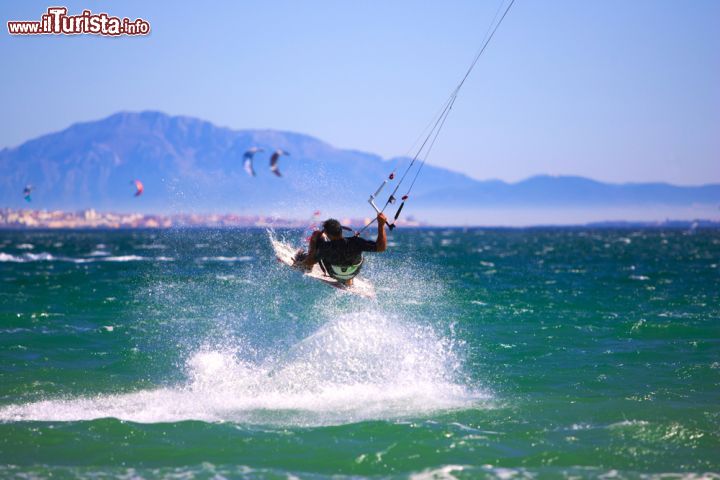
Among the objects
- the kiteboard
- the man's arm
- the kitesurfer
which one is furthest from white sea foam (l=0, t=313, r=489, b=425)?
the man's arm

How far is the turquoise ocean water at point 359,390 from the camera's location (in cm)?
1093

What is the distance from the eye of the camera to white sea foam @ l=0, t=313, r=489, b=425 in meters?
12.9

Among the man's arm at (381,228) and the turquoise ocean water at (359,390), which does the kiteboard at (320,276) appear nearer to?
the turquoise ocean water at (359,390)

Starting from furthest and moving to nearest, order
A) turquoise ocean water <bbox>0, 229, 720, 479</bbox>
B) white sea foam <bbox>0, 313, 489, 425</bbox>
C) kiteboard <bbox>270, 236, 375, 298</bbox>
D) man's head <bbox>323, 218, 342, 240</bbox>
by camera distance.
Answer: kiteboard <bbox>270, 236, 375, 298</bbox>
man's head <bbox>323, 218, 342, 240</bbox>
white sea foam <bbox>0, 313, 489, 425</bbox>
turquoise ocean water <bbox>0, 229, 720, 479</bbox>

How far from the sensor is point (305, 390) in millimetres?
14242

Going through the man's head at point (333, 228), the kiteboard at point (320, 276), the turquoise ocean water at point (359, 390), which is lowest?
the turquoise ocean water at point (359, 390)

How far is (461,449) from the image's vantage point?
11.3 metres

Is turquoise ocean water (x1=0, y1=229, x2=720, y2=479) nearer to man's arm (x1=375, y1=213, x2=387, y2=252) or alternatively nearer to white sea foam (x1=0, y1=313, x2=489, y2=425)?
white sea foam (x1=0, y1=313, x2=489, y2=425)

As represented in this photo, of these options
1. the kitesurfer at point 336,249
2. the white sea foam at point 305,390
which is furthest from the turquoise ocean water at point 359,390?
the kitesurfer at point 336,249

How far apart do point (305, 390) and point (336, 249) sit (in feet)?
8.72

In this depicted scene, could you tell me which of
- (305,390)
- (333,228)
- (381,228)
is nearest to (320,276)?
(333,228)

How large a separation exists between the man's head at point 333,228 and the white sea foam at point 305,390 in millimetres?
2721

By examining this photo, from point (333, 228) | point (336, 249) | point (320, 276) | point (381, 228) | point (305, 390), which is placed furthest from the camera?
point (320, 276)

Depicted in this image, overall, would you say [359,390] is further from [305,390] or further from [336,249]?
[336,249]
